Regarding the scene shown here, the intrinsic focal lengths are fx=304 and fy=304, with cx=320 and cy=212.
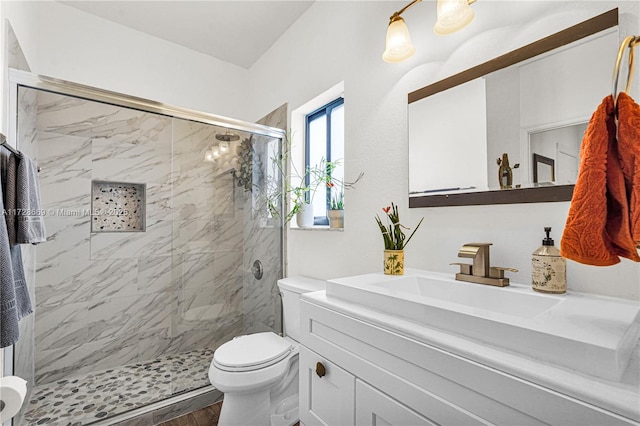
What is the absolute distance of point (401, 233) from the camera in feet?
4.26

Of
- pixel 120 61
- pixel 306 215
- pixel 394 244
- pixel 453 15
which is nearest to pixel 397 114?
pixel 453 15

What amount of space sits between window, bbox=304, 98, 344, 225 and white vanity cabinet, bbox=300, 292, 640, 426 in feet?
3.32

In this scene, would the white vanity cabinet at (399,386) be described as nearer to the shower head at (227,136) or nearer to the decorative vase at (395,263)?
the decorative vase at (395,263)

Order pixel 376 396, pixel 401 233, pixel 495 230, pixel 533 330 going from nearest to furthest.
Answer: pixel 533 330 → pixel 376 396 → pixel 495 230 → pixel 401 233

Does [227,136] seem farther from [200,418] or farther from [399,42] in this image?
[200,418]

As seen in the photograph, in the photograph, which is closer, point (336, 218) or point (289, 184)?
point (336, 218)

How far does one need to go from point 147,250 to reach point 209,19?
68.6 inches

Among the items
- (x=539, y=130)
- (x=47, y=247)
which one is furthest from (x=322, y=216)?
(x=47, y=247)

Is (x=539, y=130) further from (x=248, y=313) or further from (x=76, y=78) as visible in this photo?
(x=76, y=78)

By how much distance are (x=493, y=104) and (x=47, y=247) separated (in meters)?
2.48

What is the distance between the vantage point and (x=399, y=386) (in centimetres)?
77

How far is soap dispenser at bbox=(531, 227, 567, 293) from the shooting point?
875 millimetres

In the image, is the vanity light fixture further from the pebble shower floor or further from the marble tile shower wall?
the pebble shower floor

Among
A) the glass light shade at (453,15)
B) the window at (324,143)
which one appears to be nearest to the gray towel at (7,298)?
the window at (324,143)
